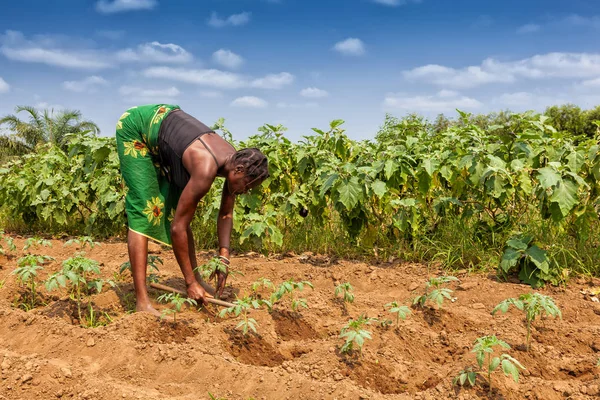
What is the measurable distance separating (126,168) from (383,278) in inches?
81.1

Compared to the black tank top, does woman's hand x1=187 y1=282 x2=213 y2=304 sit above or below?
below

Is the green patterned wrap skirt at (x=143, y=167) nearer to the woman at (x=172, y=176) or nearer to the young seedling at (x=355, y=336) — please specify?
the woman at (x=172, y=176)

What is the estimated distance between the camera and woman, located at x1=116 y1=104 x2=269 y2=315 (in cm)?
317

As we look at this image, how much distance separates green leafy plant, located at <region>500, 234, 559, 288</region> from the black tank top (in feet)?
7.69

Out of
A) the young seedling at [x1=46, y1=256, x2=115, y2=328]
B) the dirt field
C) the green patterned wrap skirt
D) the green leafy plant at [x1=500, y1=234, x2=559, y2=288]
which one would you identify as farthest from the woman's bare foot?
the green leafy plant at [x1=500, y1=234, x2=559, y2=288]

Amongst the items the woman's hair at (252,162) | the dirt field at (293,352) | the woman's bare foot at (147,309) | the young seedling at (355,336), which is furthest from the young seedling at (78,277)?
the young seedling at (355,336)

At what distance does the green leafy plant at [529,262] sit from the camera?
4062 millimetres

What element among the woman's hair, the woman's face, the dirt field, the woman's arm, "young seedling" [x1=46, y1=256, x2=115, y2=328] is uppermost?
the woman's hair

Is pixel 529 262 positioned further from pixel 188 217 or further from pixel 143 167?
pixel 143 167

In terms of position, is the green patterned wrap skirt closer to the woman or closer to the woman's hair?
the woman

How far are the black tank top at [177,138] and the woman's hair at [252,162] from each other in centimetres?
35

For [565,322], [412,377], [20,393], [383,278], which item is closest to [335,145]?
[383,278]

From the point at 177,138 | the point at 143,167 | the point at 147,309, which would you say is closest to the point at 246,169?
the point at 177,138

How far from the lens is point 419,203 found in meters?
4.77
